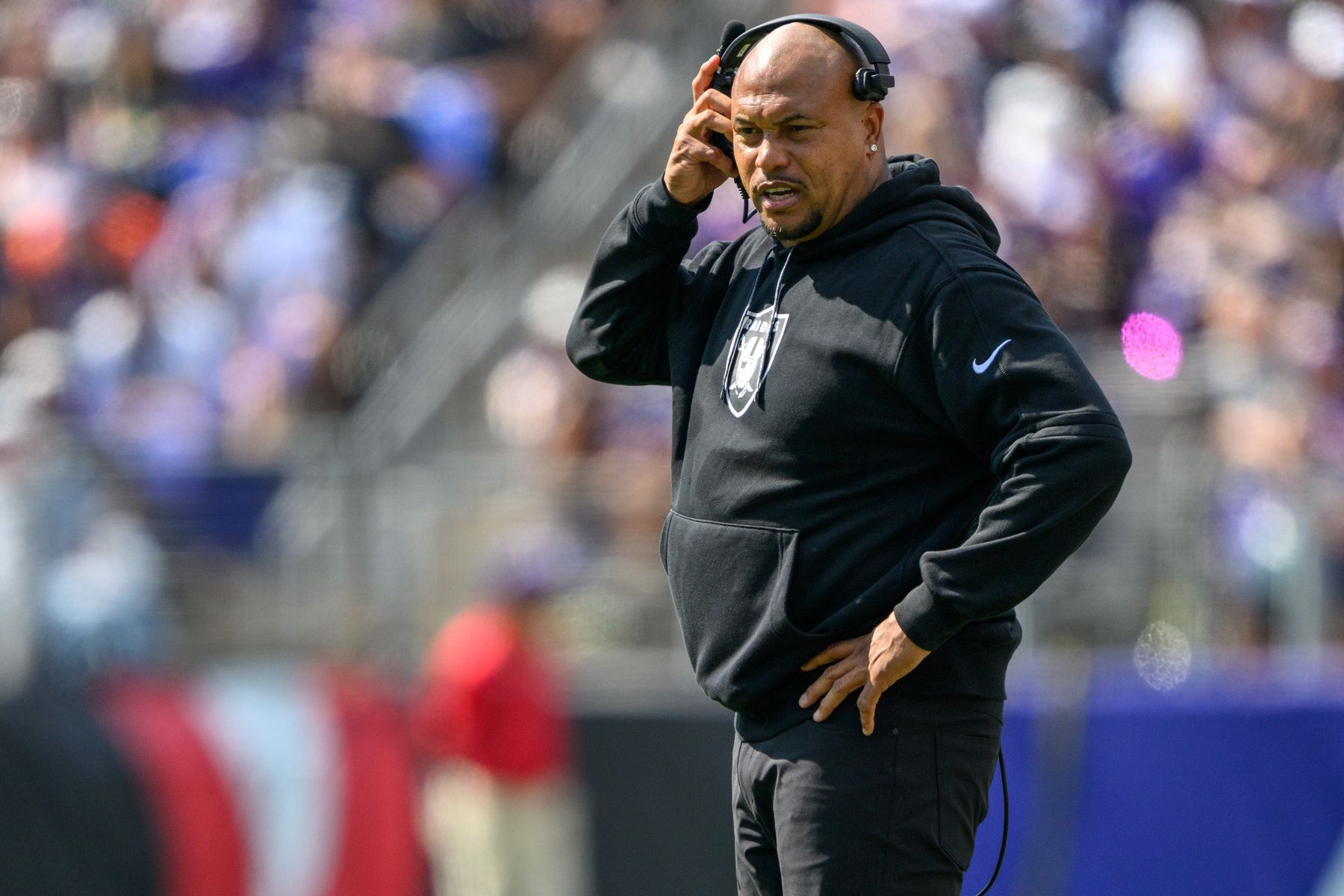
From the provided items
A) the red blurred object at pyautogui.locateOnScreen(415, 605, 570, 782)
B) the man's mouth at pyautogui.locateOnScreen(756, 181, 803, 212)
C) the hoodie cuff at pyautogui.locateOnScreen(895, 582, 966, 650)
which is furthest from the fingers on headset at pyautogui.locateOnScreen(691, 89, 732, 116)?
the red blurred object at pyautogui.locateOnScreen(415, 605, 570, 782)

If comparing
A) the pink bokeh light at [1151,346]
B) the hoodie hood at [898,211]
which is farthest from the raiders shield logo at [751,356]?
the pink bokeh light at [1151,346]

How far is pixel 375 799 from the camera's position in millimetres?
8195

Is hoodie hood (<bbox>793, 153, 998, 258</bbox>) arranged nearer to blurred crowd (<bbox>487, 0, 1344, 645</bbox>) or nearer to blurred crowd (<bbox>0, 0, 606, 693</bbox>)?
blurred crowd (<bbox>487, 0, 1344, 645</bbox>)

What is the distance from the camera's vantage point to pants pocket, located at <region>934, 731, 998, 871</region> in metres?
3.07

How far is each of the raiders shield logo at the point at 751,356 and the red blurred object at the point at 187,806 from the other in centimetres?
546

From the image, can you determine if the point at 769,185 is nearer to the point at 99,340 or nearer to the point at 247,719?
the point at 247,719

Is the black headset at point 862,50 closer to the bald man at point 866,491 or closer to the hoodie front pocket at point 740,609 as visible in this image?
the bald man at point 866,491

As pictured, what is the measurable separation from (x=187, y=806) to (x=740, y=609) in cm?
556

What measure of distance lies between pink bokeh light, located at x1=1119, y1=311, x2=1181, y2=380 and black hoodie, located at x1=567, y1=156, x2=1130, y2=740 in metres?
4.53

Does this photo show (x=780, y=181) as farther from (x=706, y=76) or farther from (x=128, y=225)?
(x=128, y=225)

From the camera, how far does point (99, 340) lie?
10.7m

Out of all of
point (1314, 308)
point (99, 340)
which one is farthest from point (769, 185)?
point (99, 340)

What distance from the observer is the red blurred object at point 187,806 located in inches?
317

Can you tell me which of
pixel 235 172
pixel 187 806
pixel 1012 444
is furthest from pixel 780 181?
pixel 235 172
